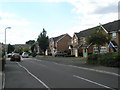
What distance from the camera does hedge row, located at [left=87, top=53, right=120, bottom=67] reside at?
75.4ft

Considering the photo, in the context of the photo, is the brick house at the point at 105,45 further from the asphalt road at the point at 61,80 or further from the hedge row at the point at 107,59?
the asphalt road at the point at 61,80

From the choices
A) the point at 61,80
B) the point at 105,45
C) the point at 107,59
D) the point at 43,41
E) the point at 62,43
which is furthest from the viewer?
the point at 62,43

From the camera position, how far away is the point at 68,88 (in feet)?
35.7

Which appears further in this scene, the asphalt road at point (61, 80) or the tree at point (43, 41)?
the tree at point (43, 41)

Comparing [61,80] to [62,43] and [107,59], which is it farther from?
[62,43]

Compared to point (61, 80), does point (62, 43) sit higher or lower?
higher

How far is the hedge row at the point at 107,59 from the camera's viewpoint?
2298cm

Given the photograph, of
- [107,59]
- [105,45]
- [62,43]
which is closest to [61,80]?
[107,59]

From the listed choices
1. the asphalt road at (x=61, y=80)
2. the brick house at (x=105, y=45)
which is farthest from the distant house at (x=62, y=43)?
the asphalt road at (x=61, y=80)

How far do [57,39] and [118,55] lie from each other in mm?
71014

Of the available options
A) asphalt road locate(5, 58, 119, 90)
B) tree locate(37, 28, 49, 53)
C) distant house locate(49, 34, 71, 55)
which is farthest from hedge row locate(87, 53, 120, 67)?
distant house locate(49, 34, 71, 55)

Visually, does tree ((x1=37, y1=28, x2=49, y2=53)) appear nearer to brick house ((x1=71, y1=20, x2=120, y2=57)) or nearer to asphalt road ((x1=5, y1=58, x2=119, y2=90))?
brick house ((x1=71, y1=20, x2=120, y2=57))

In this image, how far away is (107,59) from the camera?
24.4m

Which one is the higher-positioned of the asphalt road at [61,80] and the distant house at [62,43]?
the distant house at [62,43]
